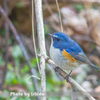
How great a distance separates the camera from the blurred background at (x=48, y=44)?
3.84m

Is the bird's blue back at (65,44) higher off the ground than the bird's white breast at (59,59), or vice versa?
the bird's blue back at (65,44)

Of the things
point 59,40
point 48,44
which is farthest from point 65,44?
point 48,44

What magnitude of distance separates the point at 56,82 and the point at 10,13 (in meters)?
2.27

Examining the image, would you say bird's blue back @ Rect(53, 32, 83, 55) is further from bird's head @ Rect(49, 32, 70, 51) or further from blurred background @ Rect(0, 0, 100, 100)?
blurred background @ Rect(0, 0, 100, 100)

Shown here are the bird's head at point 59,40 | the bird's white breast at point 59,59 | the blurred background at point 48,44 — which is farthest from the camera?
the blurred background at point 48,44

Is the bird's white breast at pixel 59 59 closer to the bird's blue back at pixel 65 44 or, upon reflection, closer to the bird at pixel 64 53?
the bird at pixel 64 53

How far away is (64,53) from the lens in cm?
278

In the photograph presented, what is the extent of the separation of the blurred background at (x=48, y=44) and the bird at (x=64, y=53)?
0.77m

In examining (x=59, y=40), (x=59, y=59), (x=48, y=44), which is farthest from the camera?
(x=48, y=44)

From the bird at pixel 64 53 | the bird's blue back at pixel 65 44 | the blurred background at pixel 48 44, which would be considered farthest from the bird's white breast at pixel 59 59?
the blurred background at pixel 48 44

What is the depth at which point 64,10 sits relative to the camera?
20.6ft

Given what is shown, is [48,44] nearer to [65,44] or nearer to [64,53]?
[65,44]

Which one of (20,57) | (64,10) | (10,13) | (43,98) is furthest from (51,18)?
(43,98)

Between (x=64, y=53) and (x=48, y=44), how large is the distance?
8.08ft
